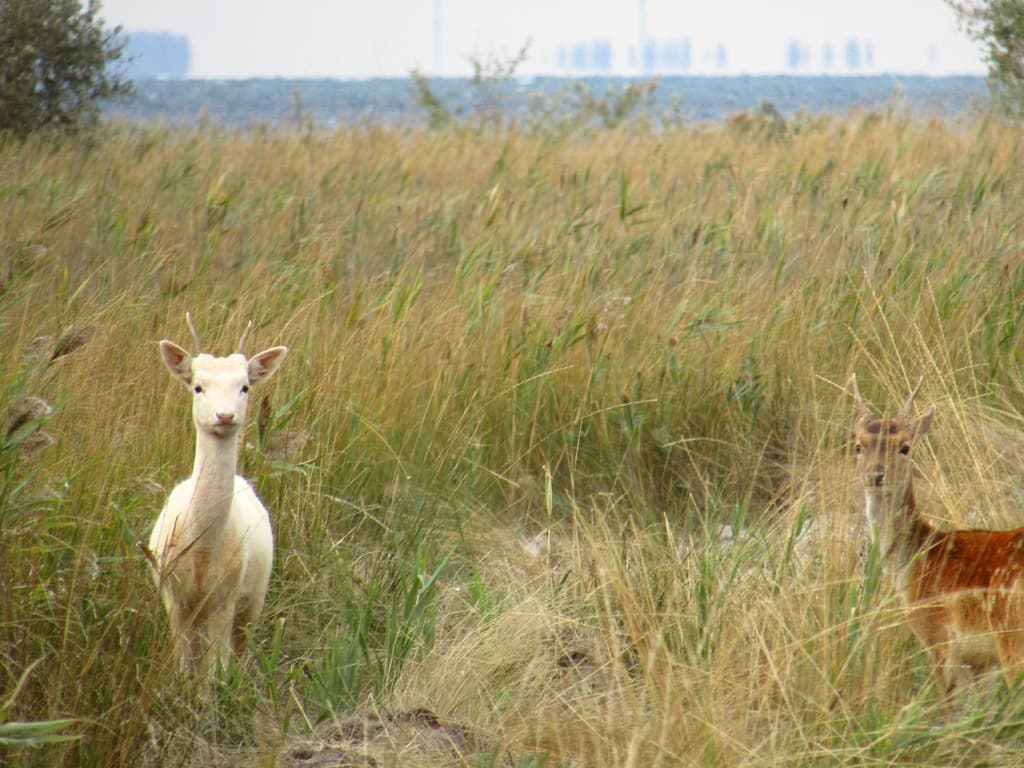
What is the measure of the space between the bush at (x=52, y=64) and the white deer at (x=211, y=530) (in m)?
7.87

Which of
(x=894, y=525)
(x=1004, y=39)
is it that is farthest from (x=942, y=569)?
(x=1004, y=39)

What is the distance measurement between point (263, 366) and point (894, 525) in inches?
70.9

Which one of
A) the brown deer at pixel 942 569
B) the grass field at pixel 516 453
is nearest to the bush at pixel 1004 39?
the grass field at pixel 516 453

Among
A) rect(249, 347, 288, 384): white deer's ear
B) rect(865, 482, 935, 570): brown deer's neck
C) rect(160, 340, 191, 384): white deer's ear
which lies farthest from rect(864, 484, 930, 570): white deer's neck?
rect(160, 340, 191, 384): white deer's ear

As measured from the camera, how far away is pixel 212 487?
3.45m

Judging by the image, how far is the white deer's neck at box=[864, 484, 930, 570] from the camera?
11.6 feet

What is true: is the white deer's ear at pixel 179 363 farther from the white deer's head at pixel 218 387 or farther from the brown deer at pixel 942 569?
the brown deer at pixel 942 569

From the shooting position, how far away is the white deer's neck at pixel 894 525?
355 centimetres

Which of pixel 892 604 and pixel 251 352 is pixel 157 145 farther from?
pixel 892 604

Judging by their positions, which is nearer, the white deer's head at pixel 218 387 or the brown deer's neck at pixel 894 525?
the white deer's head at pixel 218 387

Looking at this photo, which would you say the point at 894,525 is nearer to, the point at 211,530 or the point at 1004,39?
the point at 211,530

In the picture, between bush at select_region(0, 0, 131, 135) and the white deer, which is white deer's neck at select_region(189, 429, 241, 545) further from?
bush at select_region(0, 0, 131, 135)

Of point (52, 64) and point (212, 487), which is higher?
point (52, 64)

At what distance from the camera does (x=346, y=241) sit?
6.86 metres
